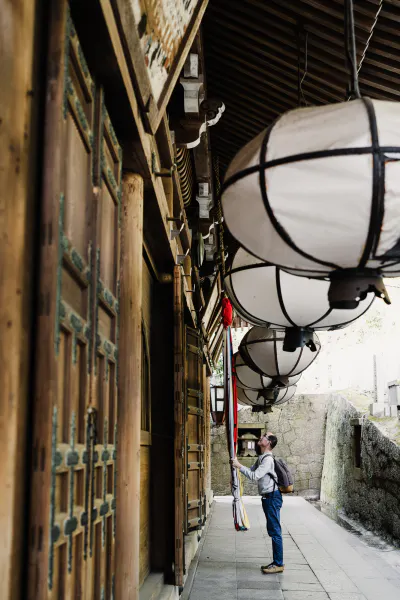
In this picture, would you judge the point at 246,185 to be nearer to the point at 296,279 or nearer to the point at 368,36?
the point at 296,279

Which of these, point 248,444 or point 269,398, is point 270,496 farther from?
point 248,444

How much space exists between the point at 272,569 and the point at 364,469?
6.88 metres

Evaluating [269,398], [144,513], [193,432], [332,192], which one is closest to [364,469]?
[193,432]

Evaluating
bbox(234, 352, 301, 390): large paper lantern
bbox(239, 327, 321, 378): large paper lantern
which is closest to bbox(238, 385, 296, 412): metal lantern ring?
bbox(234, 352, 301, 390): large paper lantern

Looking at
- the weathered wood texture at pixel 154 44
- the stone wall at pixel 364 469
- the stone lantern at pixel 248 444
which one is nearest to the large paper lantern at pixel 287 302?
the weathered wood texture at pixel 154 44

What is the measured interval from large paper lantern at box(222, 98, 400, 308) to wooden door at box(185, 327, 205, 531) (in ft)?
18.4

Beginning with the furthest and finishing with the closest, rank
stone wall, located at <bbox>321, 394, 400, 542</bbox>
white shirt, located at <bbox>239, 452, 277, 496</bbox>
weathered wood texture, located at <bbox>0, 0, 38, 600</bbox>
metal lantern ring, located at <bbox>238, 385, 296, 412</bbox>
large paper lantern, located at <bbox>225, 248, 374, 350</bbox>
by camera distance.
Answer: stone wall, located at <bbox>321, 394, 400, 542</bbox>, metal lantern ring, located at <bbox>238, 385, 296, 412</bbox>, white shirt, located at <bbox>239, 452, 277, 496</bbox>, large paper lantern, located at <bbox>225, 248, 374, 350</bbox>, weathered wood texture, located at <bbox>0, 0, 38, 600</bbox>

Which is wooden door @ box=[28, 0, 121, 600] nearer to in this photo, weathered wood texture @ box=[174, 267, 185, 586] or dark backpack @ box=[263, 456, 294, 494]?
weathered wood texture @ box=[174, 267, 185, 586]

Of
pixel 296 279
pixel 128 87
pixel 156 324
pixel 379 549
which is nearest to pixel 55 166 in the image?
pixel 128 87

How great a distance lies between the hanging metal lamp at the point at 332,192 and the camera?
2266 millimetres

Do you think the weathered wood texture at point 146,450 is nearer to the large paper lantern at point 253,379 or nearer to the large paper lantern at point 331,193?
the large paper lantern at point 253,379

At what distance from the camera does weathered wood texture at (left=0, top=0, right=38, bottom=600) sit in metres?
1.65

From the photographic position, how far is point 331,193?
2.29 metres

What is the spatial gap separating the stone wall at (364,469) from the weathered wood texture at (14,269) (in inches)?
429
